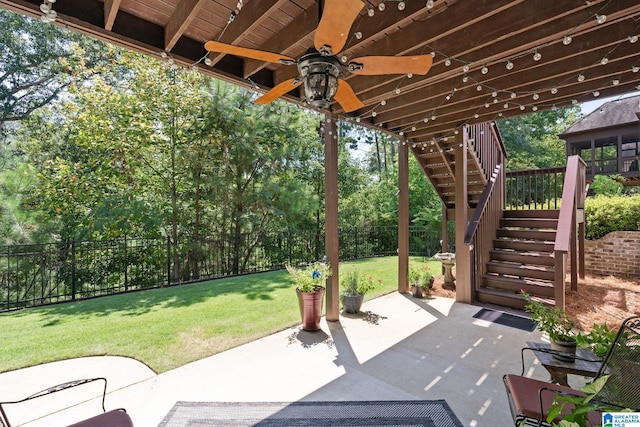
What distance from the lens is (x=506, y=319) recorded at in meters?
4.15

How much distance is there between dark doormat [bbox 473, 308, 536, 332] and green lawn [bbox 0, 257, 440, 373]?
5.38 feet

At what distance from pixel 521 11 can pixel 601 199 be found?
6850 millimetres

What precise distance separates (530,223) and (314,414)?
5.25m

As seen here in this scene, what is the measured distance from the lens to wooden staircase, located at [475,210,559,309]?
4.53m

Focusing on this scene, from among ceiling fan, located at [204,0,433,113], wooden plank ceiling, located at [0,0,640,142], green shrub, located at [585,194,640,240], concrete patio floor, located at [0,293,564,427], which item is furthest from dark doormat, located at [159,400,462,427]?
green shrub, located at [585,194,640,240]

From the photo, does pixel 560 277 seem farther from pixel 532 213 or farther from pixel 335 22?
pixel 335 22

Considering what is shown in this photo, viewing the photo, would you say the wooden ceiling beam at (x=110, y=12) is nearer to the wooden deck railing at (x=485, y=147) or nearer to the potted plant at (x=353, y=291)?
the potted plant at (x=353, y=291)

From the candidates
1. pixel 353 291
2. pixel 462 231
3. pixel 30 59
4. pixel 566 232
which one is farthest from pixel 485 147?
pixel 30 59

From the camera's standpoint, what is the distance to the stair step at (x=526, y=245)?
4.86 meters

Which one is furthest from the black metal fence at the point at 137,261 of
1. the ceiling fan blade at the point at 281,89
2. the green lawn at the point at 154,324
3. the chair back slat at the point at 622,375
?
the chair back slat at the point at 622,375

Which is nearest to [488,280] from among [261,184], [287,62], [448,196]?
[448,196]

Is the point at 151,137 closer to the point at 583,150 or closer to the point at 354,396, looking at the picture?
the point at 354,396

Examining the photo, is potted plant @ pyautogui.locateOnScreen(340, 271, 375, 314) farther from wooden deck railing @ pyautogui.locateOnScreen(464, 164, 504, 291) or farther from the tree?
the tree

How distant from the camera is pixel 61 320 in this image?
13.3 ft
